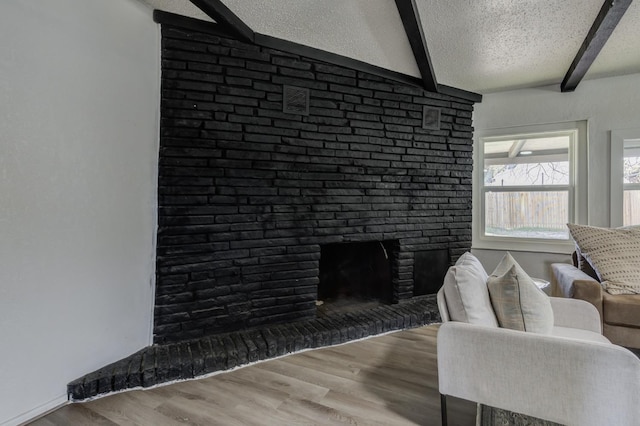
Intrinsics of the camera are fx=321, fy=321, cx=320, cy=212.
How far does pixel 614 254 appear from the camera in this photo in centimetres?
228

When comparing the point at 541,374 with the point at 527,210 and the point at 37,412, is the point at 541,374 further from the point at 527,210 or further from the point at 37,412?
the point at 527,210

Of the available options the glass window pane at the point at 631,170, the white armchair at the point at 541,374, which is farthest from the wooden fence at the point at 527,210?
the white armchair at the point at 541,374

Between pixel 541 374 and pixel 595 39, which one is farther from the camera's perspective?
pixel 595 39

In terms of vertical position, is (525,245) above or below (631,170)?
below

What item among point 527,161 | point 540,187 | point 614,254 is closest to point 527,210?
point 540,187

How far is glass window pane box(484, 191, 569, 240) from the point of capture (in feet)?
11.0

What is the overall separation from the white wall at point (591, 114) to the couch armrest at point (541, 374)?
2.52 meters

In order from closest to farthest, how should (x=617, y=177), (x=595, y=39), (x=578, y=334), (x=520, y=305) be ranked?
(x=520, y=305)
(x=578, y=334)
(x=595, y=39)
(x=617, y=177)

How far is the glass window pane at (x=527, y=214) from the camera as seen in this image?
11.0 feet

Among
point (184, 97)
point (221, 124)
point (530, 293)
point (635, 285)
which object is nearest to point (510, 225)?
point (635, 285)

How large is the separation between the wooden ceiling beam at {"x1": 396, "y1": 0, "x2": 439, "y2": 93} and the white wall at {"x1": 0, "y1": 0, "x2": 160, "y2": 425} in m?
1.64

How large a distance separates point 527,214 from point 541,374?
2.68 meters

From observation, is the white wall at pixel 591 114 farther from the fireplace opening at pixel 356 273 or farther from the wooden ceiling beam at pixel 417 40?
the fireplace opening at pixel 356 273

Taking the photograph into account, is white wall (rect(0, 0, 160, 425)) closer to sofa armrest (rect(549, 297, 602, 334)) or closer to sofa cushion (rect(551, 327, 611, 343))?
sofa cushion (rect(551, 327, 611, 343))
